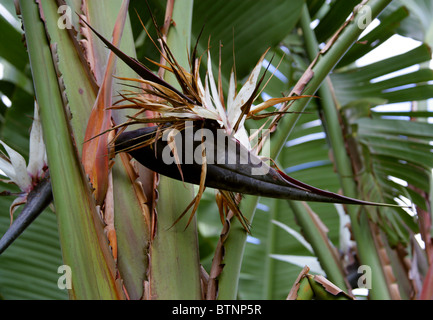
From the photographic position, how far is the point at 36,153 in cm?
41

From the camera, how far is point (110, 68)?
0.38m

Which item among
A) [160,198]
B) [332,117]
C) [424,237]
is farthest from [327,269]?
[160,198]

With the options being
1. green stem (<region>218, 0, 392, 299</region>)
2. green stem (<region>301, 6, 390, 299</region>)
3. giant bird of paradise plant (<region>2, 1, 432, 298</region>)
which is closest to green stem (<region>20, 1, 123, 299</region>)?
giant bird of paradise plant (<region>2, 1, 432, 298</region>)

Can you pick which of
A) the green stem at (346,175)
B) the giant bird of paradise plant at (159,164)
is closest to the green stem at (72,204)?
the giant bird of paradise plant at (159,164)

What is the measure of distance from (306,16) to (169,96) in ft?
2.12

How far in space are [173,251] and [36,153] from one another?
15cm

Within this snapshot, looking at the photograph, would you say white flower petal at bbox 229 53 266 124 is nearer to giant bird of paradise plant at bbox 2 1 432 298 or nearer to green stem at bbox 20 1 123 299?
giant bird of paradise plant at bbox 2 1 432 298

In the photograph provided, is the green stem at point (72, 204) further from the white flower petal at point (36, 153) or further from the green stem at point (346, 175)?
the green stem at point (346, 175)

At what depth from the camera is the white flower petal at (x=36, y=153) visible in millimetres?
407

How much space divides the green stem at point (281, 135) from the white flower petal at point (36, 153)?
0.61 ft

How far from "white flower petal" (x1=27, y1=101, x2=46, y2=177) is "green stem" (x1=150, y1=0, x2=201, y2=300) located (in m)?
0.11

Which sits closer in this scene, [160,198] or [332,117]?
[160,198]
